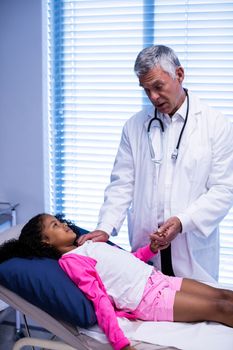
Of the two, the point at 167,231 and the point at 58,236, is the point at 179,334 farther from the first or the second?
the point at 58,236

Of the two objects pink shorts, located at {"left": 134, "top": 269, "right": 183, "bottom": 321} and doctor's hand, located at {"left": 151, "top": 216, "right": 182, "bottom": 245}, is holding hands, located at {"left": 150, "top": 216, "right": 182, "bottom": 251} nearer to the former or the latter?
doctor's hand, located at {"left": 151, "top": 216, "right": 182, "bottom": 245}

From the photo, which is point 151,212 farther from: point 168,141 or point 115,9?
point 115,9

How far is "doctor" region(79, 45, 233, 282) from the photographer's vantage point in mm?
1541

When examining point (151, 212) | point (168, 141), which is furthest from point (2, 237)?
point (168, 141)

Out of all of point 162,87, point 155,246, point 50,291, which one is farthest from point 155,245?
point 162,87

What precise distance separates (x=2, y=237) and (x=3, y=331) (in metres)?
1.07

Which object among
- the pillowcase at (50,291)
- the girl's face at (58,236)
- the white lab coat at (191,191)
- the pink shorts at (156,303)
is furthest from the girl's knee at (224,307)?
the girl's face at (58,236)

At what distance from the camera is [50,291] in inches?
51.4

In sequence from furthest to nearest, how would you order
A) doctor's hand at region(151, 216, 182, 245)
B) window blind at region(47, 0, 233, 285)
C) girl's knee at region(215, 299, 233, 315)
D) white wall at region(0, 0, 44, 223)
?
white wall at region(0, 0, 44, 223) → window blind at region(47, 0, 233, 285) → doctor's hand at region(151, 216, 182, 245) → girl's knee at region(215, 299, 233, 315)

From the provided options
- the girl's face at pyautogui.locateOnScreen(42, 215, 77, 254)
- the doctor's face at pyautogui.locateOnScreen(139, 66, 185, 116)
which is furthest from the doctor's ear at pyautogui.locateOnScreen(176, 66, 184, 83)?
the girl's face at pyautogui.locateOnScreen(42, 215, 77, 254)

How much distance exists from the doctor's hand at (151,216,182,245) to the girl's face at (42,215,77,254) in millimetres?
383

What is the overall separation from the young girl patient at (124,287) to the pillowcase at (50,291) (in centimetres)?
4

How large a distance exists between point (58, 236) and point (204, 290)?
65 centimetres

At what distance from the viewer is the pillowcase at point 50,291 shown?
1285mm
